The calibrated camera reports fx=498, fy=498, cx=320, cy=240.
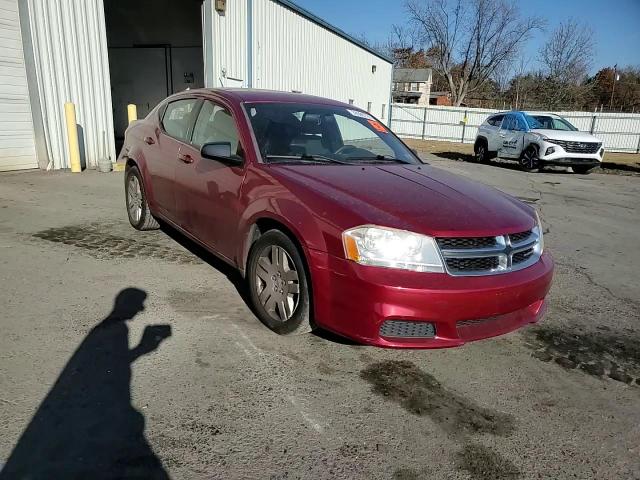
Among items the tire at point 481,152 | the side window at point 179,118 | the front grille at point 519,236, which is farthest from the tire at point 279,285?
the tire at point 481,152

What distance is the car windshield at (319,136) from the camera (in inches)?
154

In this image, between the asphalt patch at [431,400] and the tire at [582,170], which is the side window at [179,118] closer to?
the asphalt patch at [431,400]

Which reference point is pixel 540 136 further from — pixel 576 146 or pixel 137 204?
pixel 137 204

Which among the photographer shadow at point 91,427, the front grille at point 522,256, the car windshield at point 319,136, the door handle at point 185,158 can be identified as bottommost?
the photographer shadow at point 91,427

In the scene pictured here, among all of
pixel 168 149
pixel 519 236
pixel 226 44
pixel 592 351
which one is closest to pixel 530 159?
pixel 226 44

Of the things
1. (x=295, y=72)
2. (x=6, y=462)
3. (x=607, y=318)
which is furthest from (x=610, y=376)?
(x=295, y=72)

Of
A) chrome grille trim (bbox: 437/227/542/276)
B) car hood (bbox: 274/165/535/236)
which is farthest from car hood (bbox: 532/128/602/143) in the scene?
chrome grille trim (bbox: 437/227/542/276)

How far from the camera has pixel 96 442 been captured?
231 centimetres

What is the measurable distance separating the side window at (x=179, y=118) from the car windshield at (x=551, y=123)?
13.3m

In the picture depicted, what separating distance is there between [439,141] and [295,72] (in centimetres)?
1678

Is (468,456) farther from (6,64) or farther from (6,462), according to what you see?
(6,64)

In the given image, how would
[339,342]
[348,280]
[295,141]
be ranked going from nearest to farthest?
1. [348,280]
2. [339,342]
3. [295,141]

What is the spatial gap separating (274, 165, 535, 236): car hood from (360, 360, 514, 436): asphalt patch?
92 cm

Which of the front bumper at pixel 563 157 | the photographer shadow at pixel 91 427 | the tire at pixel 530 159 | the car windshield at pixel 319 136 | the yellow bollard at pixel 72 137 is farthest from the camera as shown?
the tire at pixel 530 159
